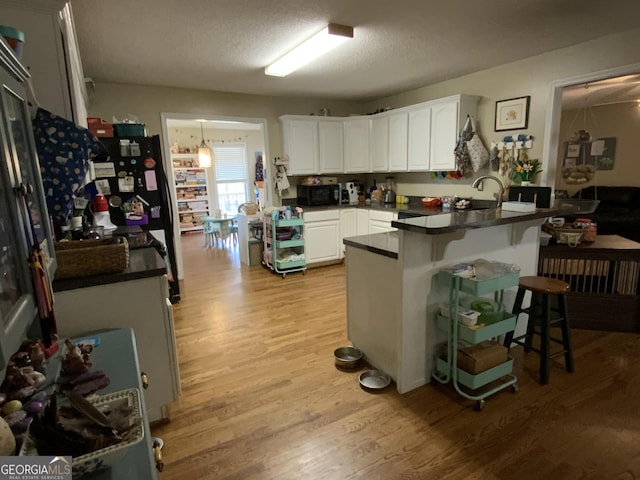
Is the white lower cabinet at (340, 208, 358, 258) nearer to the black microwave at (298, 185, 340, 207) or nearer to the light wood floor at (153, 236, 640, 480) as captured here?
the black microwave at (298, 185, 340, 207)

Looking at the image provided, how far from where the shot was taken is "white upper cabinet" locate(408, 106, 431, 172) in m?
4.35

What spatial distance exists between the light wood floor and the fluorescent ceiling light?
2383 millimetres

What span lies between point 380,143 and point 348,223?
1.22m

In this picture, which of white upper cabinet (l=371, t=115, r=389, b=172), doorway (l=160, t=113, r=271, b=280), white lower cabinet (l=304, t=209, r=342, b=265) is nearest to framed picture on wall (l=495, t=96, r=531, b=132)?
white upper cabinet (l=371, t=115, r=389, b=172)

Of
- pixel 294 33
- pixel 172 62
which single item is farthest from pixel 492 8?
pixel 172 62

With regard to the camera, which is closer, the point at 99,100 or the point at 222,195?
the point at 99,100

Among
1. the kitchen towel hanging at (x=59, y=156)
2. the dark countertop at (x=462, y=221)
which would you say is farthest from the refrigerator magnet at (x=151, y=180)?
the dark countertop at (x=462, y=221)

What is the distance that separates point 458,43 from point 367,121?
217 centimetres

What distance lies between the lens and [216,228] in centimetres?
683

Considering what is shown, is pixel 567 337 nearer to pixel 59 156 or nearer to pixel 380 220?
pixel 380 220

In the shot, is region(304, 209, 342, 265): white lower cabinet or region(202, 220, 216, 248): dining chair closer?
region(304, 209, 342, 265): white lower cabinet

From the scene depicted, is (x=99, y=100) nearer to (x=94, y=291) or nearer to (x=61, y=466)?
(x=94, y=291)

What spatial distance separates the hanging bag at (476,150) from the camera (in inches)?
153

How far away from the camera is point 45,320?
3.55 feet
